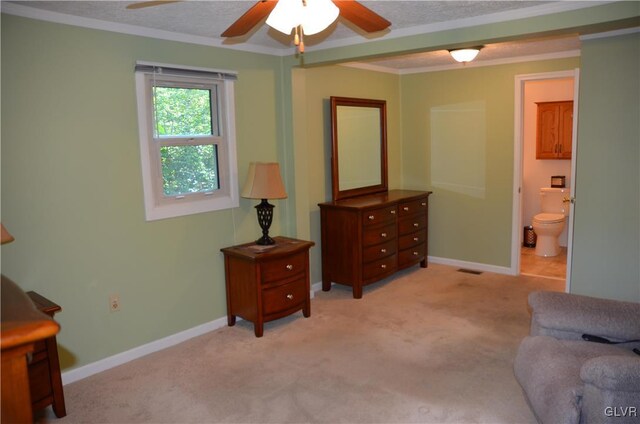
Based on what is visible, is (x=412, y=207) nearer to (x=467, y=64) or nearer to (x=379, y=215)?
(x=379, y=215)

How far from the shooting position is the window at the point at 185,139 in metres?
3.40

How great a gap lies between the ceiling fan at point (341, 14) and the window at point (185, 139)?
1310 mm

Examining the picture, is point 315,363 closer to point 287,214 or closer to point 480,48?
point 287,214

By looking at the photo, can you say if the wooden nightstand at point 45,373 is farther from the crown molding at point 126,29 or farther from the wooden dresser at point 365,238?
the wooden dresser at point 365,238

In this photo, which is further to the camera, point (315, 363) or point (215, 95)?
point (215, 95)

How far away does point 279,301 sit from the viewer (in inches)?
151

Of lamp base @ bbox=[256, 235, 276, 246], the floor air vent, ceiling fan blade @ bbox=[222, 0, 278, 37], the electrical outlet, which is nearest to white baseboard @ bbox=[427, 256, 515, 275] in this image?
the floor air vent

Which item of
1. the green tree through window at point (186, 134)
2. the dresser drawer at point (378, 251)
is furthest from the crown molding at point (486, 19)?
the dresser drawer at point (378, 251)

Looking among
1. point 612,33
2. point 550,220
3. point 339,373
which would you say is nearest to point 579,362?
point 339,373

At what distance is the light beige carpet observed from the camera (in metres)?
2.71

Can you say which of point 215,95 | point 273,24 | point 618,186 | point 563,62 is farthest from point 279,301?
point 563,62

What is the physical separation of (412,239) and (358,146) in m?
1.13

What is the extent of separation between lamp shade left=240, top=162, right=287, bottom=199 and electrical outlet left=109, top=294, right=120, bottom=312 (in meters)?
1.17

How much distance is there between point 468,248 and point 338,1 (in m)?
4.07
